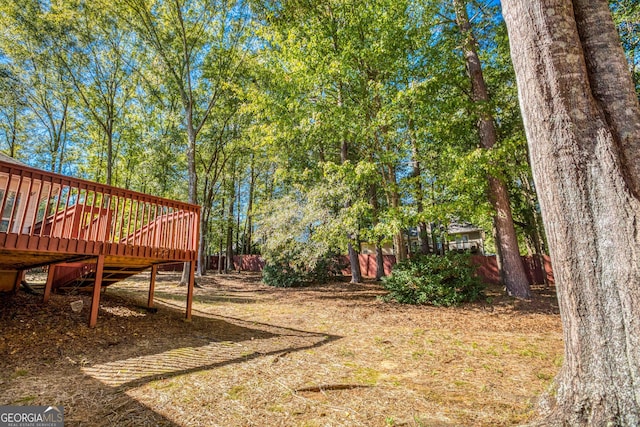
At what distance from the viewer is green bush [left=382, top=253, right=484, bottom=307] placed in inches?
303

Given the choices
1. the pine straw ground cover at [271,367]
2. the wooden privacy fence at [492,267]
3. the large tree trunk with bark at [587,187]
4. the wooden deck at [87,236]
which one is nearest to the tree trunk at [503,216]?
the wooden privacy fence at [492,267]

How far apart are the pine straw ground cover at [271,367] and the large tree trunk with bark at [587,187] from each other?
65cm

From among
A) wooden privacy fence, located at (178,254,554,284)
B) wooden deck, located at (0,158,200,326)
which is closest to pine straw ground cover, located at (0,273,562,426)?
wooden deck, located at (0,158,200,326)

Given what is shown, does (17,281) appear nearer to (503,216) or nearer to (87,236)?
(87,236)

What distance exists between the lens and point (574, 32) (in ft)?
7.25

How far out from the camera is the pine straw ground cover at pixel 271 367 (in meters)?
2.28

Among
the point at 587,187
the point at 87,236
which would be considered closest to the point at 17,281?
the point at 87,236

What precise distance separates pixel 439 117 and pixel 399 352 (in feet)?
19.6

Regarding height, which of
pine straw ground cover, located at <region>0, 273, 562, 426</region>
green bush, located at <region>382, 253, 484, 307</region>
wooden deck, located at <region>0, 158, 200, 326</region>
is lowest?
pine straw ground cover, located at <region>0, 273, 562, 426</region>

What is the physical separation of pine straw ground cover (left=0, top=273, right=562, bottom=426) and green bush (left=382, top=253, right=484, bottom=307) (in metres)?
1.42

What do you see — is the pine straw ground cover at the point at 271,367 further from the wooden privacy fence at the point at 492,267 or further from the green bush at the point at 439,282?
the wooden privacy fence at the point at 492,267

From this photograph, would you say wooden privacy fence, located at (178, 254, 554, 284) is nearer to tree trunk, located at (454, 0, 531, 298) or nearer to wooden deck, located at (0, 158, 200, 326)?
tree trunk, located at (454, 0, 531, 298)

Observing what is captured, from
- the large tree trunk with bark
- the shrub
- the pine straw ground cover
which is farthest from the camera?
the shrub

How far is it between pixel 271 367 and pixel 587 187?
3.29m
